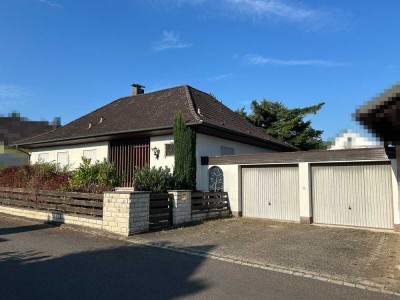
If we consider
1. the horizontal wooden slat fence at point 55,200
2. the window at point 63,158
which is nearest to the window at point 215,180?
the horizontal wooden slat fence at point 55,200

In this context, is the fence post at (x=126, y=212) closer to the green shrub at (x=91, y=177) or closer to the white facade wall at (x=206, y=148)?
the green shrub at (x=91, y=177)

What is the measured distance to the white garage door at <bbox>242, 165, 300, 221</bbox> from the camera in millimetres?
13586

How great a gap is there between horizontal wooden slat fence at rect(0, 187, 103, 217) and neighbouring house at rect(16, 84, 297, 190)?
195 inches

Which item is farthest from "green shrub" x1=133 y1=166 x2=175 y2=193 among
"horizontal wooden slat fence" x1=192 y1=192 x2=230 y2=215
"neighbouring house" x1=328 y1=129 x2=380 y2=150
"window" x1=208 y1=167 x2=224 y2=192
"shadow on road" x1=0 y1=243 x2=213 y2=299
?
"neighbouring house" x1=328 y1=129 x2=380 y2=150

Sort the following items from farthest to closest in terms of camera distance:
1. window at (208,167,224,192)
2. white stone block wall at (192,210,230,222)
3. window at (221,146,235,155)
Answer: window at (221,146,235,155) < window at (208,167,224,192) < white stone block wall at (192,210,230,222)

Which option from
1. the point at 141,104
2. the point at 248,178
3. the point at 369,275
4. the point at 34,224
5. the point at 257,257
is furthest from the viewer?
the point at 141,104

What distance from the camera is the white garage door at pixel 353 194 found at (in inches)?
458

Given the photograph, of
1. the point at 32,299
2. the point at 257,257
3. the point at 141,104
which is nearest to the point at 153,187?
the point at 257,257

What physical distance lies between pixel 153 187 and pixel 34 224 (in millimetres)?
4230

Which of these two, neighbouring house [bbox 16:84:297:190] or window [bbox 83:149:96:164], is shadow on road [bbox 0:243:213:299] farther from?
window [bbox 83:149:96:164]

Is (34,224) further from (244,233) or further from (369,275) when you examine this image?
(369,275)

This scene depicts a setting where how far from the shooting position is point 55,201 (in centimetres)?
1276

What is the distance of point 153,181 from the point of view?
1271 cm

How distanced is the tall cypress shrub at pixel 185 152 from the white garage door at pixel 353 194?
191 inches
